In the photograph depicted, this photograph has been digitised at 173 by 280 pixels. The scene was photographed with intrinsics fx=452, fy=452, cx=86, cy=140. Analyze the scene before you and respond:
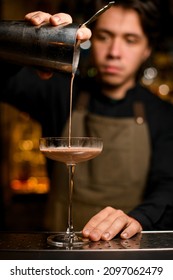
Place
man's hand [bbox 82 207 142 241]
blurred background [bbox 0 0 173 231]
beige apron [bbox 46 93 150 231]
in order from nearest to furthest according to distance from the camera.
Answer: man's hand [bbox 82 207 142 241] < beige apron [bbox 46 93 150 231] < blurred background [bbox 0 0 173 231]

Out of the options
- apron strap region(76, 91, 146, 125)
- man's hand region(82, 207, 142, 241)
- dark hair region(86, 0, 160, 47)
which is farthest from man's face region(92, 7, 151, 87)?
man's hand region(82, 207, 142, 241)

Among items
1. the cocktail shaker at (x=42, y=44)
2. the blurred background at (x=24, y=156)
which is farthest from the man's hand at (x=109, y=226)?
the blurred background at (x=24, y=156)

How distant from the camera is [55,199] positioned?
2660 mm

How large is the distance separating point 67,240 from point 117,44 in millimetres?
1274

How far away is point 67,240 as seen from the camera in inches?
54.9

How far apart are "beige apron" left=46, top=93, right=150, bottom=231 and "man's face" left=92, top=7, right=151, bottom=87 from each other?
26 cm

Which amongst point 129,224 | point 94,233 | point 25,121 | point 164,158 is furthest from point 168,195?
point 25,121

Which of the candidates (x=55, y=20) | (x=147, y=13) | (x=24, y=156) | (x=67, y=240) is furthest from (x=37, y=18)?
(x=24, y=156)

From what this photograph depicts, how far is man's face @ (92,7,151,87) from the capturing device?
2363 mm

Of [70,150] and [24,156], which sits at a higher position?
[70,150]

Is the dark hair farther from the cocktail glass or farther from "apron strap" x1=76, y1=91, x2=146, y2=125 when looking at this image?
the cocktail glass

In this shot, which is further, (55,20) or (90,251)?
(55,20)

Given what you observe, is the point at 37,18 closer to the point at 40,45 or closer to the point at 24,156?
the point at 40,45
